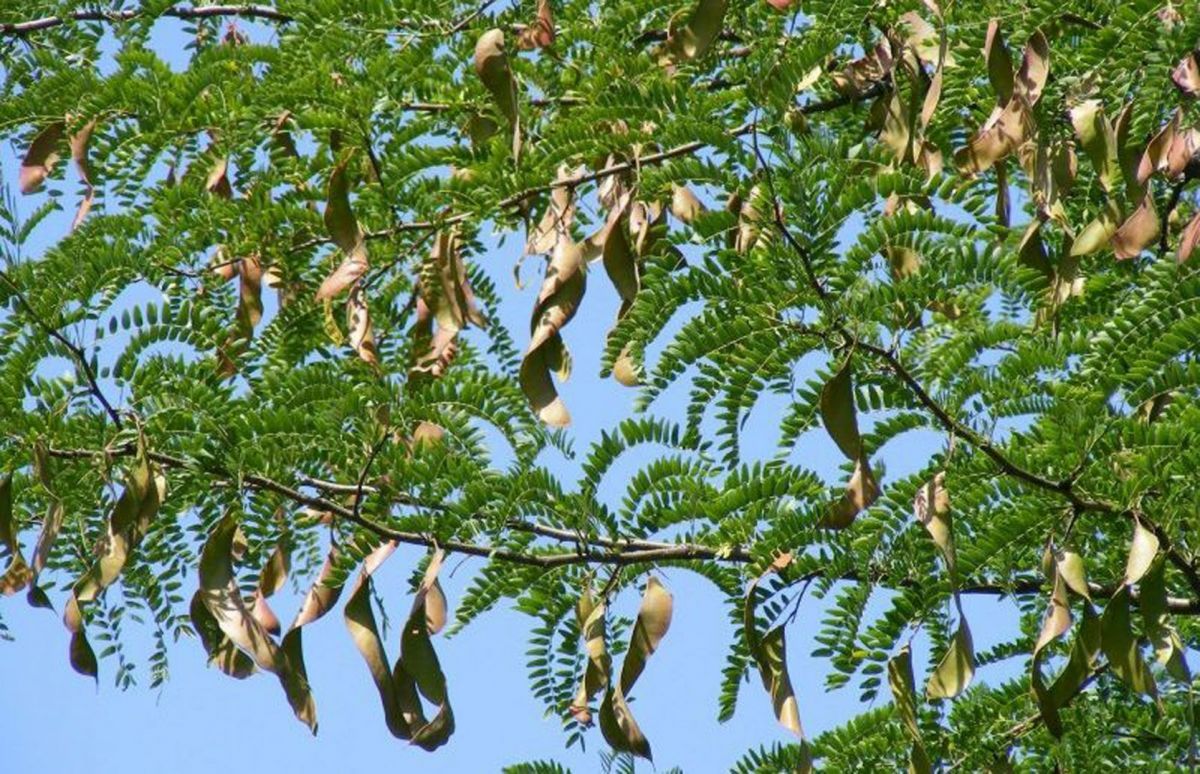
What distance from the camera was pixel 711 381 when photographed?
2842mm

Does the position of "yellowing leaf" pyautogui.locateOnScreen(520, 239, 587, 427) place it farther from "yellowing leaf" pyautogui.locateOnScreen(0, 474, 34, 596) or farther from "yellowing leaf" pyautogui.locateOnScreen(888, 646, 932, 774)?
"yellowing leaf" pyautogui.locateOnScreen(0, 474, 34, 596)

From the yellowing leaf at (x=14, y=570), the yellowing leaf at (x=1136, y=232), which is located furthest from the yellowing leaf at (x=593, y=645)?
the yellowing leaf at (x=1136, y=232)

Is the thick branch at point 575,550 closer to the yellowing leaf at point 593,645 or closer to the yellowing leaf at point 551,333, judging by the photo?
the yellowing leaf at point 593,645

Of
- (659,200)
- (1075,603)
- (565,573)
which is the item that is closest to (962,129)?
(659,200)

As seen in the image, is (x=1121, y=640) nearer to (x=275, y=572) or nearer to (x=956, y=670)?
(x=956, y=670)

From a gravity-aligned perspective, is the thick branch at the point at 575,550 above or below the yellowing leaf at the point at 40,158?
below

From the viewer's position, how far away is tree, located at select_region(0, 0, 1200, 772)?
264 cm

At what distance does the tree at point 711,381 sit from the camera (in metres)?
2.64

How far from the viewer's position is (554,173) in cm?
338

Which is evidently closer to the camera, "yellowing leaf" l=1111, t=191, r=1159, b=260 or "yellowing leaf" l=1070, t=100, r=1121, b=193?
"yellowing leaf" l=1111, t=191, r=1159, b=260

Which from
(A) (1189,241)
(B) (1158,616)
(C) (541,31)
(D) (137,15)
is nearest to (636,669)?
(B) (1158,616)

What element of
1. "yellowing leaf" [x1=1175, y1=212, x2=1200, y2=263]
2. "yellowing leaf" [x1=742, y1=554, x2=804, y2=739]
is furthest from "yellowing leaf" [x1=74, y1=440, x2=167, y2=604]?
"yellowing leaf" [x1=1175, y1=212, x2=1200, y2=263]

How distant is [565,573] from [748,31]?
101cm

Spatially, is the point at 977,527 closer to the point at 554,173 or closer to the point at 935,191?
the point at 935,191
